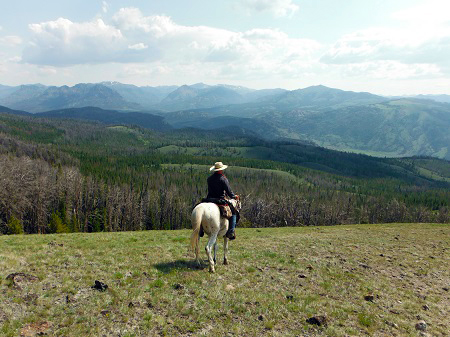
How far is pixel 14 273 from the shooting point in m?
13.7

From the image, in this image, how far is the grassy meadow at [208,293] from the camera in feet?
36.9

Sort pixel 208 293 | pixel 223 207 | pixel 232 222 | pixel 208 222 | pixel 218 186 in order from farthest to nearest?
pixel 232 222
pixel 218 186
pixel 223 207
pixel 208 222
pixel 208 293

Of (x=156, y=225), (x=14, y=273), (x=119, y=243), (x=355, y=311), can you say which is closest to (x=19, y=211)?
(x=156, y=225)

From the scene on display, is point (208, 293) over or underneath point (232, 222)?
underneath

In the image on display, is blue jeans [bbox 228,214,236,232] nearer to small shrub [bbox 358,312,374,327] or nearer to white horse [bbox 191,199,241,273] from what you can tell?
white horse [bbox 191,199,241,273]

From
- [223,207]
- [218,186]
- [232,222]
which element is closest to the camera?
[223,207]

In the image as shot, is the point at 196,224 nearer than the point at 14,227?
Yes

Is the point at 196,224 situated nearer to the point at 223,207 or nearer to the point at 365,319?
the point at 223,207

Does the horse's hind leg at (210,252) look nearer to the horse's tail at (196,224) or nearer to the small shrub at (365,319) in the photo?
the horse's tail at (196,224)

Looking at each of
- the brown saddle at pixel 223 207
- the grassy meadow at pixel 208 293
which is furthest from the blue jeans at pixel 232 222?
the grassy meadow at pixel 208 293

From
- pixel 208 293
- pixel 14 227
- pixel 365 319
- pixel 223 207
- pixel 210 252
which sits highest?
pixel 223 207

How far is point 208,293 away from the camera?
1408 cm

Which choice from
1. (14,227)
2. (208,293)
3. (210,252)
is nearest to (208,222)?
(210,252)

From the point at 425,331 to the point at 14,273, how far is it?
66.7 ft
